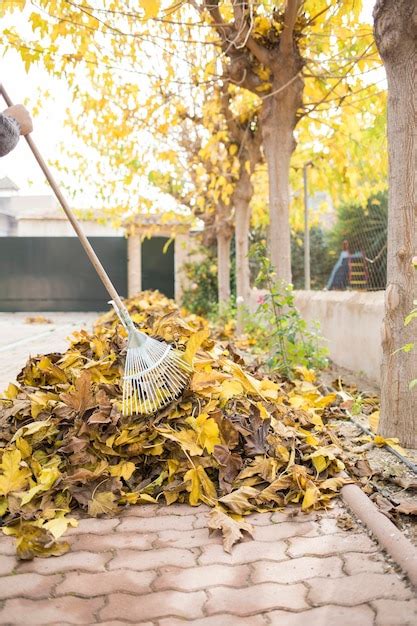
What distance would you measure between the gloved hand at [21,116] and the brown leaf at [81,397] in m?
1.36

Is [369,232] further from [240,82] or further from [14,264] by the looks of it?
[14,264]

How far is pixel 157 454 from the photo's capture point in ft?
11.3

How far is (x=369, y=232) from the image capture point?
9.66m

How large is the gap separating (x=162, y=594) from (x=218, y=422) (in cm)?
129

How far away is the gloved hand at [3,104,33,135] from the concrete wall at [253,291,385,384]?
11.0 ft

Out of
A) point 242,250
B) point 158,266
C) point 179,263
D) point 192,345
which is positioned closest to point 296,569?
point 192,345

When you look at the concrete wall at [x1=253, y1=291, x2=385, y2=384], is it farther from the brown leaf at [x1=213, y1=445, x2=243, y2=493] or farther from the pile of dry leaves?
the brown leaf at [x1=213, y1=445, x2=243, y2=493]

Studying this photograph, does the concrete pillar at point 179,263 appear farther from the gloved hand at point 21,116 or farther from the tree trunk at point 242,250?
the gloved hand at point 21,116

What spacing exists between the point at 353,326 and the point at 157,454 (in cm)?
388

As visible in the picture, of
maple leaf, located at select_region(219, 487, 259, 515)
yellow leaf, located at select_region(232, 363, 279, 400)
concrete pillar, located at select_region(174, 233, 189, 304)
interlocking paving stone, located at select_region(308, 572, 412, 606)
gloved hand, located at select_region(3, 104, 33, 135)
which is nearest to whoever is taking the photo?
interlocking paving stone, located at select_region(308, 572, 412, 606)

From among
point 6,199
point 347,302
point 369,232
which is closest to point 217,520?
point 347,302

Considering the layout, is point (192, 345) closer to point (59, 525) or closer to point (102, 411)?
point (102, 411)

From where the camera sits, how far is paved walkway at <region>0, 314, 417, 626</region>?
2.19 metres

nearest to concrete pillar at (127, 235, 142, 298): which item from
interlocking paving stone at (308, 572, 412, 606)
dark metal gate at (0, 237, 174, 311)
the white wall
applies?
dark metal gate at (0, 237, 174, 311)
